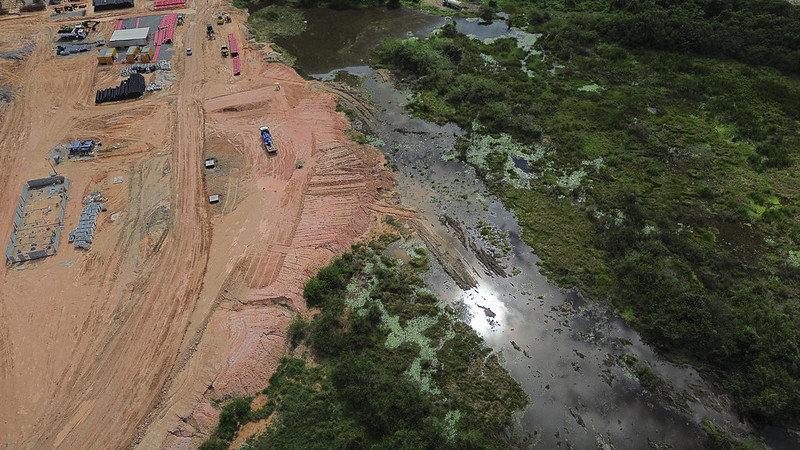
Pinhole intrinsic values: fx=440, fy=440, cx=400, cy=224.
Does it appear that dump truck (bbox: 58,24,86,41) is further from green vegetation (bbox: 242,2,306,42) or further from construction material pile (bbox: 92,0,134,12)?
green vegetation (bbox: 242,2,306,42)

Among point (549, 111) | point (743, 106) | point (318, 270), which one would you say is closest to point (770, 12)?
point (743, 106)

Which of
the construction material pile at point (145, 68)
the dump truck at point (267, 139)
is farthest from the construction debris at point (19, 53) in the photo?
the dump truck at point (267, 139)

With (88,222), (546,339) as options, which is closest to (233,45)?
(88,222)

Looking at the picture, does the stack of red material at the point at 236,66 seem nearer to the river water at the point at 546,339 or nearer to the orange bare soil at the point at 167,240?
the orange bare soil at the point at 167,240

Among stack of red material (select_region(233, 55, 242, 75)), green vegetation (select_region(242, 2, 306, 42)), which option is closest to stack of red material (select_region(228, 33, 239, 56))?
stack of red material (select_region(233, 55, 242, 75))

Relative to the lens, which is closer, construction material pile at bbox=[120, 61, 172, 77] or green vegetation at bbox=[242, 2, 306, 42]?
construction material pile at bbox=[120, 61, 172, 77]

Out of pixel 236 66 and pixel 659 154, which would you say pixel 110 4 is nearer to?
pixel 236 66

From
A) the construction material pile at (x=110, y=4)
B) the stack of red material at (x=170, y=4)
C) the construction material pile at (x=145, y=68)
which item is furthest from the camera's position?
the stack of red material at (x=170, y=4)
